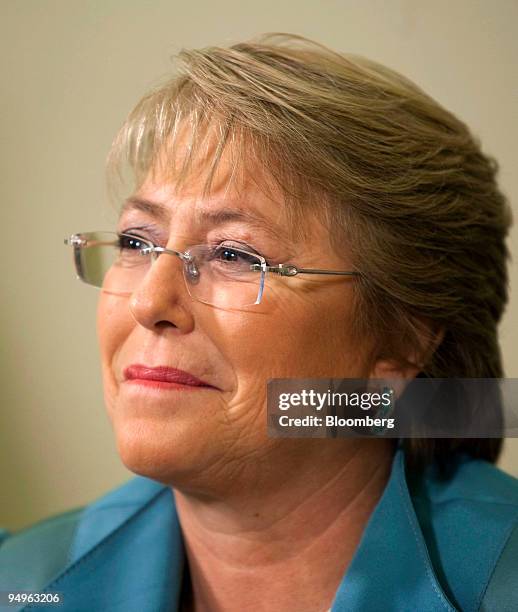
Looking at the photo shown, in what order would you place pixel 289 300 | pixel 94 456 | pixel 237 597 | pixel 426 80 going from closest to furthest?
pixel 289 300, pixel 237 597, pixel 426 80, pixel 94 456

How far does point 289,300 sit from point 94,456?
910mm

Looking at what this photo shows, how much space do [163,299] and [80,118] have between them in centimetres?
75

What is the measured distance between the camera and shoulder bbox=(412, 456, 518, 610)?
3.82 ft

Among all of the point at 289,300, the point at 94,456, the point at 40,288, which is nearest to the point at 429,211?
the point at 289,300

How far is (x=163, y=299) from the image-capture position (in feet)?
3.69

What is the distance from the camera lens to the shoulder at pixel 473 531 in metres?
1.16

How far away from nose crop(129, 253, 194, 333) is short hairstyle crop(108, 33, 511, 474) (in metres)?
0.15

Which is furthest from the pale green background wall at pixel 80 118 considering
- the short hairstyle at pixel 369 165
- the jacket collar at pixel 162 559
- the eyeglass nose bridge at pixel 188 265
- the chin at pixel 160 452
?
the chin at pixel 160 452

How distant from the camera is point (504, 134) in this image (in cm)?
164

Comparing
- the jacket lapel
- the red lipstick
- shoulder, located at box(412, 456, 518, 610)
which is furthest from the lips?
shoulder, located at box(412, 456, 518, 610)

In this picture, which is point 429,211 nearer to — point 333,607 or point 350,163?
point 350,163

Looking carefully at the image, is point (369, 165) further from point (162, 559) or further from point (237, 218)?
point (162, 559)

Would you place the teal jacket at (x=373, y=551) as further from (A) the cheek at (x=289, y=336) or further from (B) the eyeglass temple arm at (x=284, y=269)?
(B) the eyeglass temple arm at (x=284, y=269)

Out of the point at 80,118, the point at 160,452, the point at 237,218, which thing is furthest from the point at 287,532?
the point at 80,118
